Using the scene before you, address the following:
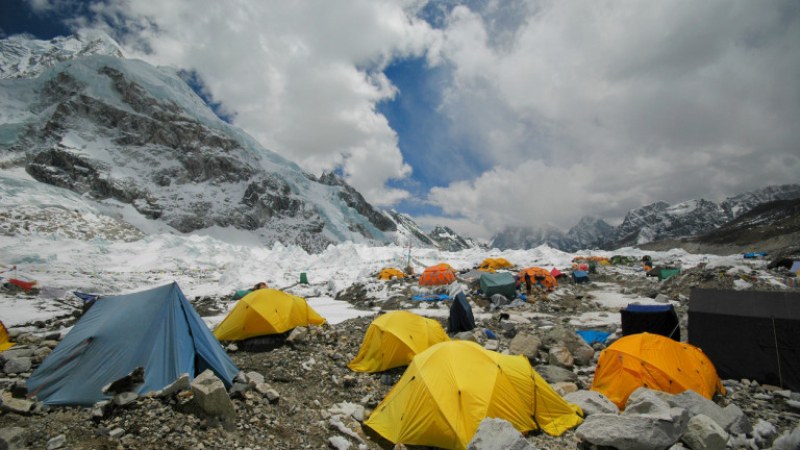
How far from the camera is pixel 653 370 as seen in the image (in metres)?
7.21

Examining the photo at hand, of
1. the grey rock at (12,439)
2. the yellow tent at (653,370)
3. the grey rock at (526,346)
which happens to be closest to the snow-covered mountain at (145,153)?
the grey rock at (12,439)

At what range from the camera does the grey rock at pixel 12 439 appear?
4.37 metres

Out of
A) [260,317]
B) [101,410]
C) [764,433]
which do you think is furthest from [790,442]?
[260,317]

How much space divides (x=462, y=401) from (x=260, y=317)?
779 cm

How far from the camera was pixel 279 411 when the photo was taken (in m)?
6.80

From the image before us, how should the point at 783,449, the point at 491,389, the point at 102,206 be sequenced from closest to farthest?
the point at 783,449
the point at 491,389
the point at 102,206

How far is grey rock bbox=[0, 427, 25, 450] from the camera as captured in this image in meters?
4.37

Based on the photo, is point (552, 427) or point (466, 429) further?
point (552, 427)

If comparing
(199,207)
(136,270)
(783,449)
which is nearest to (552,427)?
(783,449)

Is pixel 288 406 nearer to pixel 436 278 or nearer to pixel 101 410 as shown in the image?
pixel 101 410

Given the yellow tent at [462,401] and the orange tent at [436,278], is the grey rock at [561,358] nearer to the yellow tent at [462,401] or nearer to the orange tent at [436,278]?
the yellow tent at [462,401]

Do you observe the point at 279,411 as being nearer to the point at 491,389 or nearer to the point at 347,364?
the point at 347,364

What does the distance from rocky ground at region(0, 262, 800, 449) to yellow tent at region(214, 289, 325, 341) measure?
378mm

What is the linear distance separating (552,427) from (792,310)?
6.31 m
